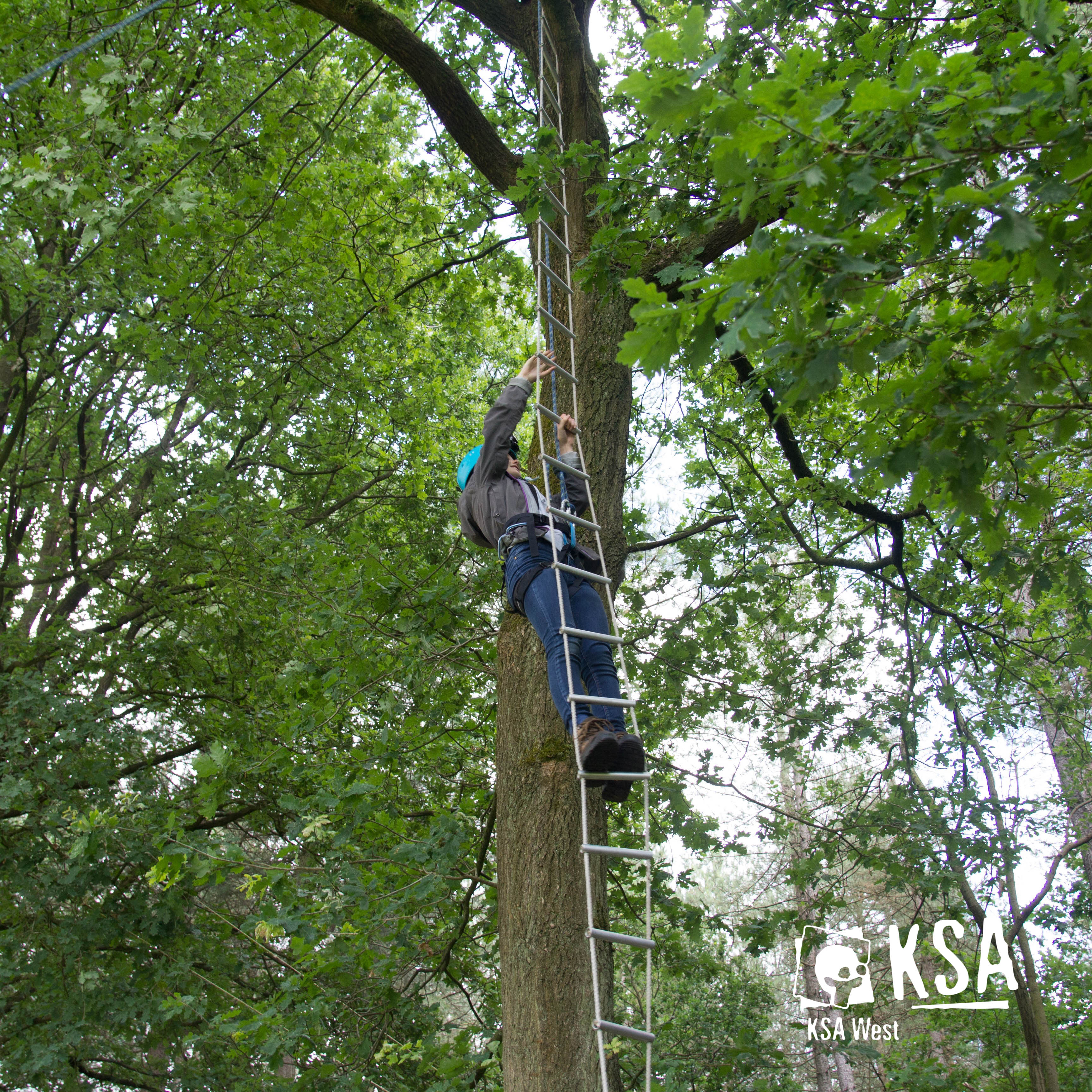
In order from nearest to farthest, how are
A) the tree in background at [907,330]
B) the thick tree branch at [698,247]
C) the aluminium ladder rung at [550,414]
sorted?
the tree in background at [907,330] < the aluminium ladder rung at [550,414] < the thick tree branch at [698,247]

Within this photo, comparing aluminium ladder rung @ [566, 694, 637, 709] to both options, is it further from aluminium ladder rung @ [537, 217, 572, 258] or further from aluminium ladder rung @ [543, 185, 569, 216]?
aluminium ladder rung @ [543, 185, 569, 216]

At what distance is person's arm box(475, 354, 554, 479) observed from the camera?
324 centimetres

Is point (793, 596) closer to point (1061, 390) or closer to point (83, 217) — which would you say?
point (1061, 390)

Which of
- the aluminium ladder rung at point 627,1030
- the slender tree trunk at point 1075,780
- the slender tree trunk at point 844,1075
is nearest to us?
the aluminium ladder rung at point 627,1030

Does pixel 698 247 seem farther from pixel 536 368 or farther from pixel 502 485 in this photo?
pixel 502 485

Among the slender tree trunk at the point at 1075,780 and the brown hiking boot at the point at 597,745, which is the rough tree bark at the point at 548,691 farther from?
the slender tree trunk at the point at 1075,780

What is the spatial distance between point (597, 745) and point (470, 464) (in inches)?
57.4

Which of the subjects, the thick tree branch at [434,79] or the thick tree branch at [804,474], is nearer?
the thick tree branch at [434,79]

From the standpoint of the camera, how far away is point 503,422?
3242mm

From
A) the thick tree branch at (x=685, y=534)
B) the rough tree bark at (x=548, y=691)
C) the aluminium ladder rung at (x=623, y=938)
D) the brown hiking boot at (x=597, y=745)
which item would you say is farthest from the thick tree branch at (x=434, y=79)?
the aluminium ladder rung at (x=623, y=938)

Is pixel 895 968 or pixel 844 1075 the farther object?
pixel 844 1075

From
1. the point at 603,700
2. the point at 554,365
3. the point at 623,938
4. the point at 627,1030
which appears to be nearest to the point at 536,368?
the point at 554,365

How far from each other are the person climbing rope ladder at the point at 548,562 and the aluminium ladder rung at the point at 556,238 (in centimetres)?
69

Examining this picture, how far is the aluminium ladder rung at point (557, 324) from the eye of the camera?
3541 mm
